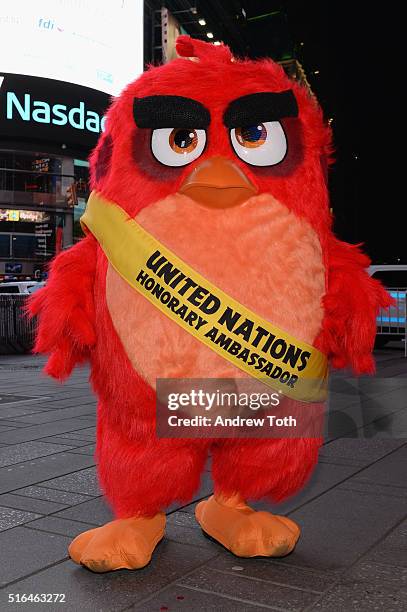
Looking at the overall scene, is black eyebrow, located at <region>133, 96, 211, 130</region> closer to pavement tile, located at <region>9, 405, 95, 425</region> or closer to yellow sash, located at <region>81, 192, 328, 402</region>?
yellow sash, located at <region>81, 192, 328, 402</region>

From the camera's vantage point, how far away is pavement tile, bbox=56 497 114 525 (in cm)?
317

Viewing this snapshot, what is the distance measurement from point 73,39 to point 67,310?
20.8m

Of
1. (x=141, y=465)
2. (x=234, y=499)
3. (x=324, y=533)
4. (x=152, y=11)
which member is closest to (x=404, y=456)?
(x=324, y=533)

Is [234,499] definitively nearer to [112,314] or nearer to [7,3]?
[112,314]

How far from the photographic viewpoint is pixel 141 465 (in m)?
2.45

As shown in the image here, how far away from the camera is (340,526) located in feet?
10.2

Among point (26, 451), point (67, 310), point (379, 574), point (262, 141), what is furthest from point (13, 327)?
point (379, 574)

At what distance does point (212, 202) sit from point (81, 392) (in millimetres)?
5718

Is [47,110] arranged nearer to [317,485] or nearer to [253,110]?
[317,485]

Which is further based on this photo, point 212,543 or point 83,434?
point 83,434

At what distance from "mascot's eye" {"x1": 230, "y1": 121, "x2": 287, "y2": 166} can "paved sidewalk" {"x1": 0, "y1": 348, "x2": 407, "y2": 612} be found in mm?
1629

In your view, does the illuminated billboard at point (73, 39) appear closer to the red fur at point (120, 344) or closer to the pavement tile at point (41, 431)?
the pavement tile at point (41, 431)

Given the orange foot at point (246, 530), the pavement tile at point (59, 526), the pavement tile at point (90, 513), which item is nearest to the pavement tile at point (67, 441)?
the pavement tile at point (90, 513)

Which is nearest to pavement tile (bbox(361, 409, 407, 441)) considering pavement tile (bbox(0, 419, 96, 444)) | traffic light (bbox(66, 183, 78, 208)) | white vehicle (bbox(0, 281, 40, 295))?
pavement tile (bbox(0, 419, 96, 444))
